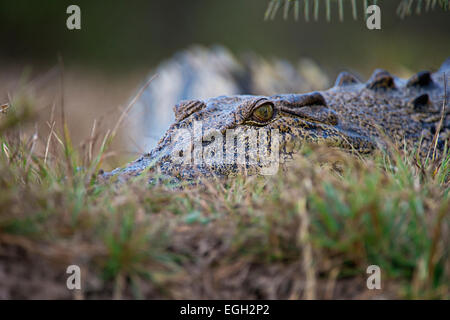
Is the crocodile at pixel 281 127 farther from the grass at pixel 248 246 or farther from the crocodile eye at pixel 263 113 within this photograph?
the grass at pixel 248 246

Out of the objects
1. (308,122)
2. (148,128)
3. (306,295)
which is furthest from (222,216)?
(148,128)

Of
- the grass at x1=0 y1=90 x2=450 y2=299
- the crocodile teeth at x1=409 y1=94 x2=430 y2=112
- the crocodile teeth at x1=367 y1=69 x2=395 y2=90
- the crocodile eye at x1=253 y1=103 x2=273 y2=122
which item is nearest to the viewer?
the grass at x1=0 y1=90 x2=450 y2=299

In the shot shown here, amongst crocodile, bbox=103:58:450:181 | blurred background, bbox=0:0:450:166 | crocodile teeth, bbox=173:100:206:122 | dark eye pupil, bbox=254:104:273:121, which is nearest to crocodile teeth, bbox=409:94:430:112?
crocodile, bbox=103:58:450:181

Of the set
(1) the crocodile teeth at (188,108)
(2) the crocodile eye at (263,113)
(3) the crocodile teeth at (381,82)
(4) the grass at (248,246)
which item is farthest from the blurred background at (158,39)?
(4) the grass at (248,246)

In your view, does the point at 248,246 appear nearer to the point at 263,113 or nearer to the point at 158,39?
the point at 263,113

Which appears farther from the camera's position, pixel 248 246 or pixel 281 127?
pixel 281 127


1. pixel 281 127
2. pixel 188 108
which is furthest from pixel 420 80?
pixel 188 108

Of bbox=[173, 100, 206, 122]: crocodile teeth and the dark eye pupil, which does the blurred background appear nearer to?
bbox=[173, 100, 206, 122]: crocodile teeth

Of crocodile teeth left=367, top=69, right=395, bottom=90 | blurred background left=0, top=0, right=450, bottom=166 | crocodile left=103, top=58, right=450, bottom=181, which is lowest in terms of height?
crocodile left=103, top=58, right=450, bottom=181
